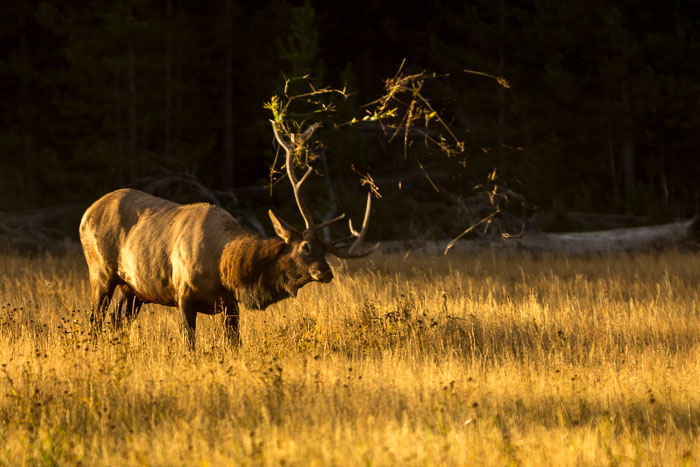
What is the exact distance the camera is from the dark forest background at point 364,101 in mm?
22359

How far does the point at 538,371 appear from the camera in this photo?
23.5 feet

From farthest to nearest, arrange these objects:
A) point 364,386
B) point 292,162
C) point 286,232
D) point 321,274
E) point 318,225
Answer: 1. point 292,162
2. point 286,232
3. point 318,225
4. point 321,274
5. point 364,386

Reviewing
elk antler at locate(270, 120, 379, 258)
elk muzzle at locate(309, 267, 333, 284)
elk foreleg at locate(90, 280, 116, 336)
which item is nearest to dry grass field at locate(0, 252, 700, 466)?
elk foreleg at locate(90, 280, 116, 336)

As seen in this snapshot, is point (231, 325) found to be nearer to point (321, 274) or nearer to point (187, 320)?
point (187, 320)

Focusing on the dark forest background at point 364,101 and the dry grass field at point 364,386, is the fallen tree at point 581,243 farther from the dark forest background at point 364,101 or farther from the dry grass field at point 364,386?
the dry grass field at point 364,386

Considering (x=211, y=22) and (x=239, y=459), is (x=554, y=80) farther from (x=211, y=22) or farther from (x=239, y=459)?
(x=239, y=459)

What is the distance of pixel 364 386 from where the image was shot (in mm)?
6340

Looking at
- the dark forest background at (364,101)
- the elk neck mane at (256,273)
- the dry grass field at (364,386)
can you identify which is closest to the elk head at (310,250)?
the elk neck mane at (256,273)

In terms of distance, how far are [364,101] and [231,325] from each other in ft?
74.7

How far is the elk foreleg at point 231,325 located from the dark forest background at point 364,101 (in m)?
12.2

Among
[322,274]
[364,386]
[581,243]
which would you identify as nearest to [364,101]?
[581,243]

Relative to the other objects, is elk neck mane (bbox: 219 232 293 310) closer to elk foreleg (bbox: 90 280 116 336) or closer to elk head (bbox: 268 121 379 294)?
elk head (bbox: 268 121 379 294)

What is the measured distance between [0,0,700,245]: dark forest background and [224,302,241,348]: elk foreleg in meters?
12.2

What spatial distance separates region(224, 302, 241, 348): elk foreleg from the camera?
776cm
